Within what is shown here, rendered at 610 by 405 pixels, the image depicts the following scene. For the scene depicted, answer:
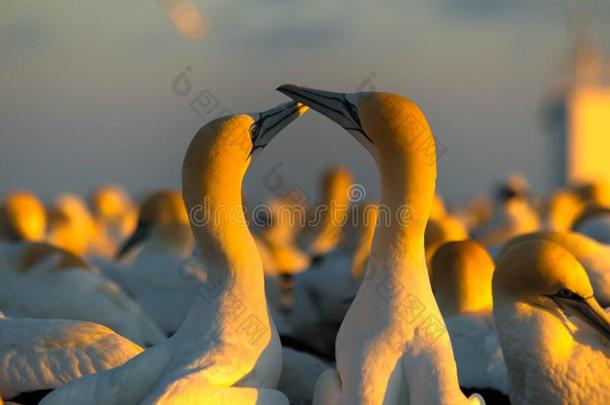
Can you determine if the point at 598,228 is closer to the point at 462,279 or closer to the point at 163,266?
the point at 462,279

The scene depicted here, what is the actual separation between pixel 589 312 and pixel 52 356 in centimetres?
243

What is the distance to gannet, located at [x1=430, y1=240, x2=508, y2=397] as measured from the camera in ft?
22.3

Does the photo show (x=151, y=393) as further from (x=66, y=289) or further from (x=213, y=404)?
(x=66, y=289)

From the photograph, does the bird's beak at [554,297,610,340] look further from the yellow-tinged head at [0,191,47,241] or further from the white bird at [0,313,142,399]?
the yellow-tinged head at [0,191,47,241]

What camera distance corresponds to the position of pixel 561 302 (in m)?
6.08

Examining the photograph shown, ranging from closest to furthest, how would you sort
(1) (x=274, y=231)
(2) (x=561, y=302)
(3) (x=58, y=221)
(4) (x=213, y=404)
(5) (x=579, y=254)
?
(4) (x=213, y=404), (2) (x=561, y=302), (5) (x=579, y=254), (3) (x=58, y=221), (1) (x=274, y=231)

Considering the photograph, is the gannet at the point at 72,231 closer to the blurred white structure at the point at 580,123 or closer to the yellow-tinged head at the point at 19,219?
the yellow-tinged head at the point at 19,219

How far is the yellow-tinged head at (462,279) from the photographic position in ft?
24.4

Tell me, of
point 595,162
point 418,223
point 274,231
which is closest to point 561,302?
point 418,223

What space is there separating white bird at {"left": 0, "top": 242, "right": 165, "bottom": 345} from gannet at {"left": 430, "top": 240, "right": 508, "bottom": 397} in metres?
1.83

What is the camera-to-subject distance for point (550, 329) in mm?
6016

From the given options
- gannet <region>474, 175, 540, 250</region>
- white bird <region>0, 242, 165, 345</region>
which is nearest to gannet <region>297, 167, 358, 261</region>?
gannet <region>474, 175, 540, 250</region>

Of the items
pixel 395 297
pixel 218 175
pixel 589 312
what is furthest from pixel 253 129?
pixel 589 312

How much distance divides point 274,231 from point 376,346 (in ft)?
42.9
